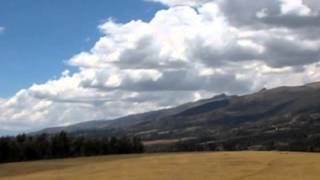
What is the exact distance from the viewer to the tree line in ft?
477

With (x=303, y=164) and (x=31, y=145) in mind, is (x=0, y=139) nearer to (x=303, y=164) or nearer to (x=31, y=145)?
(x=31, y=145)

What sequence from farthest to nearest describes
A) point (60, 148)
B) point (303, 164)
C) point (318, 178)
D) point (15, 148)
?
point (60, 148)
point (15, 148)
point (303, 164)
point (318, 178)

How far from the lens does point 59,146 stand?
155125 millimetres

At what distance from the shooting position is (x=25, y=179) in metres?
69.4

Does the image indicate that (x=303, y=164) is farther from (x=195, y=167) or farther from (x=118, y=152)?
(x=118, y=152)

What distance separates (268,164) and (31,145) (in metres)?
86.5

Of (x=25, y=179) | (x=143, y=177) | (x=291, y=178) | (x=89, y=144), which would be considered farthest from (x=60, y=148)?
(x=291, y=178)

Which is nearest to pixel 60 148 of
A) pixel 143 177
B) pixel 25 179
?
pixel 25 179

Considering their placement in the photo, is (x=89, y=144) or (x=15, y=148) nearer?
(x=15, y=148)

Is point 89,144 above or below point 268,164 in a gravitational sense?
above

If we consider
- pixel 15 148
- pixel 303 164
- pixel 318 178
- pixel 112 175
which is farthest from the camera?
pixel 15 148

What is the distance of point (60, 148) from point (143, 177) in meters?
97.0

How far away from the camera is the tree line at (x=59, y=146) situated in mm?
145250

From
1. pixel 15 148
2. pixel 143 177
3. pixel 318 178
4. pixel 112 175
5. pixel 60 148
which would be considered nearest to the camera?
pixel 318 178
